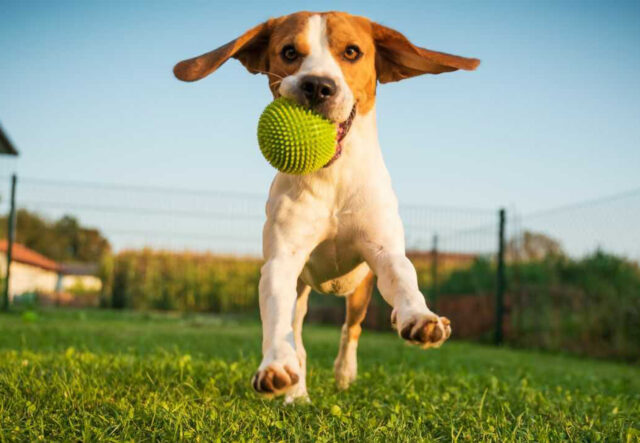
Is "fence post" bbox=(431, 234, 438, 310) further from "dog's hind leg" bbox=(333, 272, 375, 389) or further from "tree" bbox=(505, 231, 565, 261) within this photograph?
"dog's hind leg" bbox=(333, 272, 375, 389)

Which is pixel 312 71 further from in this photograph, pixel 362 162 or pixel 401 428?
pixel 401 428

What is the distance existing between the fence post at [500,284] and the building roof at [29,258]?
9323mm

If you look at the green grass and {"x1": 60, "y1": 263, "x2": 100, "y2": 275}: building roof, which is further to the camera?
{"x1": 60, "y1": 263, "x2": 100, "y2": 275}: building roof

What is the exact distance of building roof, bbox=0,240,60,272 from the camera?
14.1 m

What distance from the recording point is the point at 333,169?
9.90 feet

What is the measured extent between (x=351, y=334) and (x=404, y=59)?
1.61m

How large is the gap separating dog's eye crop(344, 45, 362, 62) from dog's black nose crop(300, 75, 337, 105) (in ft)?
1.03

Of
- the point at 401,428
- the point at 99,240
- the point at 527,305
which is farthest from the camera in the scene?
the point at 99,240

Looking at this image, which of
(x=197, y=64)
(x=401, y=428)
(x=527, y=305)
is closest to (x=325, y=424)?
(x=401, y=428)

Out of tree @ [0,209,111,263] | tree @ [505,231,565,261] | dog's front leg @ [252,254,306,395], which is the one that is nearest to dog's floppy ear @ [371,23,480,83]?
dog's front leg @ [252,254,306,395]

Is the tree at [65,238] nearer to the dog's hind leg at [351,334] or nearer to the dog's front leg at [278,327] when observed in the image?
the dog's hind leg at [351,334]

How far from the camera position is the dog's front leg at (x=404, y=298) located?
2270 mm

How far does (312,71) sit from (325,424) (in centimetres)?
150

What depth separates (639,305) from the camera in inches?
332
